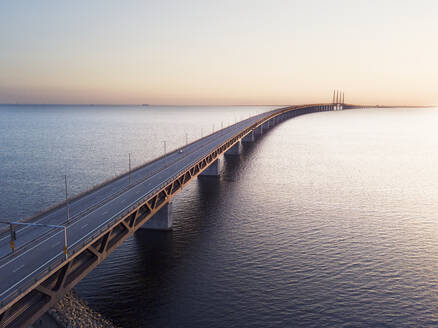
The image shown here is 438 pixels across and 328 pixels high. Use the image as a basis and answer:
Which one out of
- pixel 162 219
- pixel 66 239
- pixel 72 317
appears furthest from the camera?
pixel 162 219

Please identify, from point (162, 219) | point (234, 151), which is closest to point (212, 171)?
point (162, 219)

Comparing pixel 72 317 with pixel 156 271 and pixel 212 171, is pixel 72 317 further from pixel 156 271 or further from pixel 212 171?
pixel 212 171

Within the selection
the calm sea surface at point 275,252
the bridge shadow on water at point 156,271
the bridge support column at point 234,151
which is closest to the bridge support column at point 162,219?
the bridge shadow on water at point 156,271

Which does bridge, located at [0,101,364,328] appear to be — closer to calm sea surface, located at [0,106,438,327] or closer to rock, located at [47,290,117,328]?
rock, located at [47,290,117,328]

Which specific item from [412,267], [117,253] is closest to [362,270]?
[412,267]

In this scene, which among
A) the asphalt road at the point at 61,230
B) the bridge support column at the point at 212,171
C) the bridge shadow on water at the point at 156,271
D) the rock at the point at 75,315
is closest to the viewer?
the asphalt road at the point at 61,230

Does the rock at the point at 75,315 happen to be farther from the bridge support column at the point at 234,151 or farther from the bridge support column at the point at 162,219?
the bridge support column at the point at 234,151

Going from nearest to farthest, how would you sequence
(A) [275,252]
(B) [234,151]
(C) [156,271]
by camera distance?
(C) [156,271] < (A) [275,252] < (B) [234,151]

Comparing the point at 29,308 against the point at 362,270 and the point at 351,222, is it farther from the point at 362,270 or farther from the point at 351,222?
the point at 351,222

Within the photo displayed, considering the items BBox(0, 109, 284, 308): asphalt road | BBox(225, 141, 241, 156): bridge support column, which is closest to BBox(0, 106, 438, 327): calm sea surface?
BBox(0, 109, 284, 308): asphalt road
